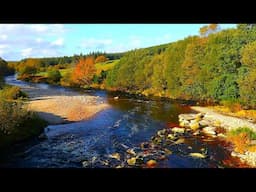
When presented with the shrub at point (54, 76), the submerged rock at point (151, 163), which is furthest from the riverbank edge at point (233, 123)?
the shrub at point (54, 76)

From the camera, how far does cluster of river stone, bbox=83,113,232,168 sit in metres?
6.43

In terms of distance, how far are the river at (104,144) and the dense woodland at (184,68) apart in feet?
9.50

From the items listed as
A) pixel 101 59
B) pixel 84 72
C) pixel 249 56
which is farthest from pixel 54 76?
pixel 249 56

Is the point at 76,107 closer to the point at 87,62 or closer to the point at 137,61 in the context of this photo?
the point at 87,62

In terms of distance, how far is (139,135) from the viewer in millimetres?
8453

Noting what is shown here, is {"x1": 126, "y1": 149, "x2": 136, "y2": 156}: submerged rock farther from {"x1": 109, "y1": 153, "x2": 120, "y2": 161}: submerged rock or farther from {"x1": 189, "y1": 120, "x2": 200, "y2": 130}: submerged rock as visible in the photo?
{"x1": 189, "y1": 120, "x2": 200, "y2": 130}: submerged rock

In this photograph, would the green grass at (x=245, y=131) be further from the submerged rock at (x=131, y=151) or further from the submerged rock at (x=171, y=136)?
the submerged rock at (x=131, y=151)

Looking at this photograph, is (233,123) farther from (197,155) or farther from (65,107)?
(65,107)

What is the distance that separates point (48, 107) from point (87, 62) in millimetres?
6293
